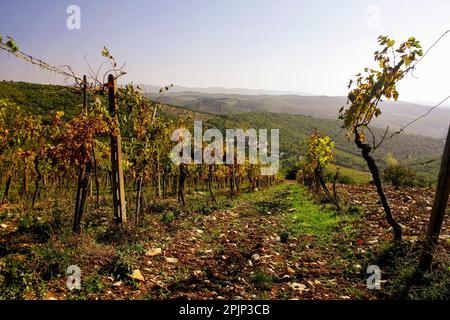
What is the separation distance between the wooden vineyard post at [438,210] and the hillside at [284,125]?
181ft

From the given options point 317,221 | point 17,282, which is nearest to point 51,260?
point 17,282

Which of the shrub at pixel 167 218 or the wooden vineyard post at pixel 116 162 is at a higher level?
the wooden vineyard post at pixel 116 162

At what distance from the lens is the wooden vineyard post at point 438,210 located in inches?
244

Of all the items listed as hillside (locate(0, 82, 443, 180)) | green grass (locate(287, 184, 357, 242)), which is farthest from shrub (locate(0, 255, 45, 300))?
hillside (locate(0, 82, 443, 180))

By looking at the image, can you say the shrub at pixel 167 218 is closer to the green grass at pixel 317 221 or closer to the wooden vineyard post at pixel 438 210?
the green grass at pixel 317 221

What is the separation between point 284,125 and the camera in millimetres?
169875

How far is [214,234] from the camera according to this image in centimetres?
1127

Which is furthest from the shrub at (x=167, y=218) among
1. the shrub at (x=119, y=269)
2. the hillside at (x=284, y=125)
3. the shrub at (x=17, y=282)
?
the hillside at (x=284, y=125)

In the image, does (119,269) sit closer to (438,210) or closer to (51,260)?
(51,260)

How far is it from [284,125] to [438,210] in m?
167

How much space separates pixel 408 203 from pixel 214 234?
10.1 meters

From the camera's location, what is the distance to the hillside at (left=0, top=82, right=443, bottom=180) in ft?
235

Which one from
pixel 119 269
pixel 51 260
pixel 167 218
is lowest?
pixel 167 218
